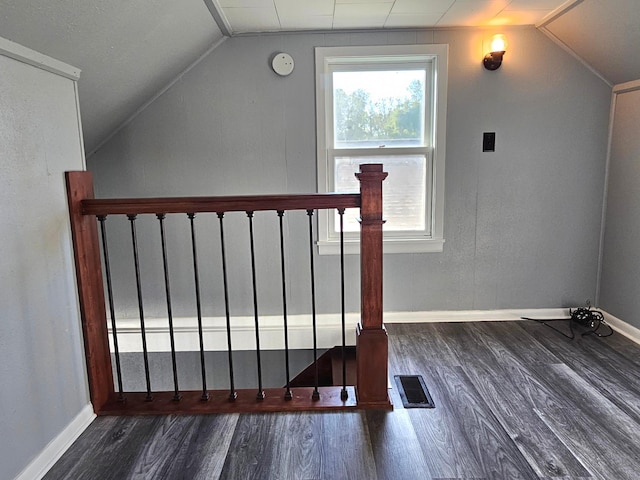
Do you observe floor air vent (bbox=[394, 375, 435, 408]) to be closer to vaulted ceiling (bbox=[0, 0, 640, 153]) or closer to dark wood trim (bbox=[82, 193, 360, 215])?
dark wood trim (bbox=[82, 193, 360, 215])

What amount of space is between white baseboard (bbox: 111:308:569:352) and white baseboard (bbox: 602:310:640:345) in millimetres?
246

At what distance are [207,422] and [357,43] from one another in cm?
236

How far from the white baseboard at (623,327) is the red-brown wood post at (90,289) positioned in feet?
9.77

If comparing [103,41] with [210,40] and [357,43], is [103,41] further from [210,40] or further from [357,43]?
[357,43]

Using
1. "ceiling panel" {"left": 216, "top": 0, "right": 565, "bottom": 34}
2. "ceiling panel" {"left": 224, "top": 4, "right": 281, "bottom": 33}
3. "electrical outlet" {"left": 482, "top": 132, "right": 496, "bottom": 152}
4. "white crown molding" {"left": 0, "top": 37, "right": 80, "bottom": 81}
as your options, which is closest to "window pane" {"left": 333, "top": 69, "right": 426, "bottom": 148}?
"ceiling panel" {"left": 216, "top": 0, "right": 565, "bottom": 34}

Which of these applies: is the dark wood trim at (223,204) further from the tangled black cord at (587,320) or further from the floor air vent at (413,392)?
the tangled black cord at (587,320)

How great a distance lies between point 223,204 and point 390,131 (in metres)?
1.47

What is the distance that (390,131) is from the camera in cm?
283

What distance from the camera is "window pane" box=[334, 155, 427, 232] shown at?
286cm

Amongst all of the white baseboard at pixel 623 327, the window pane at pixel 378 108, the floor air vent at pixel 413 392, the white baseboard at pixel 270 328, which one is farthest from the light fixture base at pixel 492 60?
the floor air vent at pixel 413 392

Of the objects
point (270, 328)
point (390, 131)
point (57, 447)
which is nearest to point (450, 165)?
point (390, 131)

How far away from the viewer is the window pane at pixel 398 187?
9.37 ft

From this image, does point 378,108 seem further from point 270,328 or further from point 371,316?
point 270,328

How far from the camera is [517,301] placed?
2996 mm
